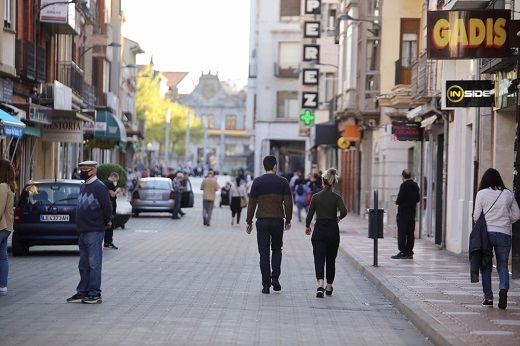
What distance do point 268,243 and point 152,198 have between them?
30.4m

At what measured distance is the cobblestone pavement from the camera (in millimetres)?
12773

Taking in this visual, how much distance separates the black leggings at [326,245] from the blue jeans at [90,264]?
3.37 meters

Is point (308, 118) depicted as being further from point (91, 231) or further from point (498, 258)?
point (498, 258)

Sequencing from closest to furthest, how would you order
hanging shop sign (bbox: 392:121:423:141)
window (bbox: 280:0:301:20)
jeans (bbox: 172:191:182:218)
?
hanging shop sign (bbox: 392:121:423:141) < jeans (bbox: 172:191:182:218) < window (bbox: 280:0:301:20)

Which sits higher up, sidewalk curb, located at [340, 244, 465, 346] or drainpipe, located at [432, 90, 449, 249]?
drainpipe, located at [432, 90, 449, 249]

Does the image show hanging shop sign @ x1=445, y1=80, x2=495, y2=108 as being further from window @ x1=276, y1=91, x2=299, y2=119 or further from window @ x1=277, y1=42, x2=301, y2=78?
window @ x1=276, y1=91, x2=299, y2=119

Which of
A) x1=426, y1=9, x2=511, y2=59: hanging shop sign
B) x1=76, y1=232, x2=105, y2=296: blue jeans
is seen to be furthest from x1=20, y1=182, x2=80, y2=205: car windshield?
x1=76, y1=232, x2=105, y2=296: blue jeans

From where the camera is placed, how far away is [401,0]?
43938 mm

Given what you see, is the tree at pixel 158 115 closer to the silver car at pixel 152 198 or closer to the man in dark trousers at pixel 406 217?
the silver car at pixel 152 198

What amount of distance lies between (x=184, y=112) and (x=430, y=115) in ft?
392

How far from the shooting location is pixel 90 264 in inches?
630

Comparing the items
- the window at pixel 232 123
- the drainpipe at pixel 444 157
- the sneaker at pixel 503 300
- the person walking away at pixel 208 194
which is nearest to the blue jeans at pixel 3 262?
the sneaker at pixel 503 300

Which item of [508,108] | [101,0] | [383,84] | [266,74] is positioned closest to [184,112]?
[266,74]

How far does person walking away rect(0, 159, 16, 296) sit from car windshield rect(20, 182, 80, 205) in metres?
7.92
